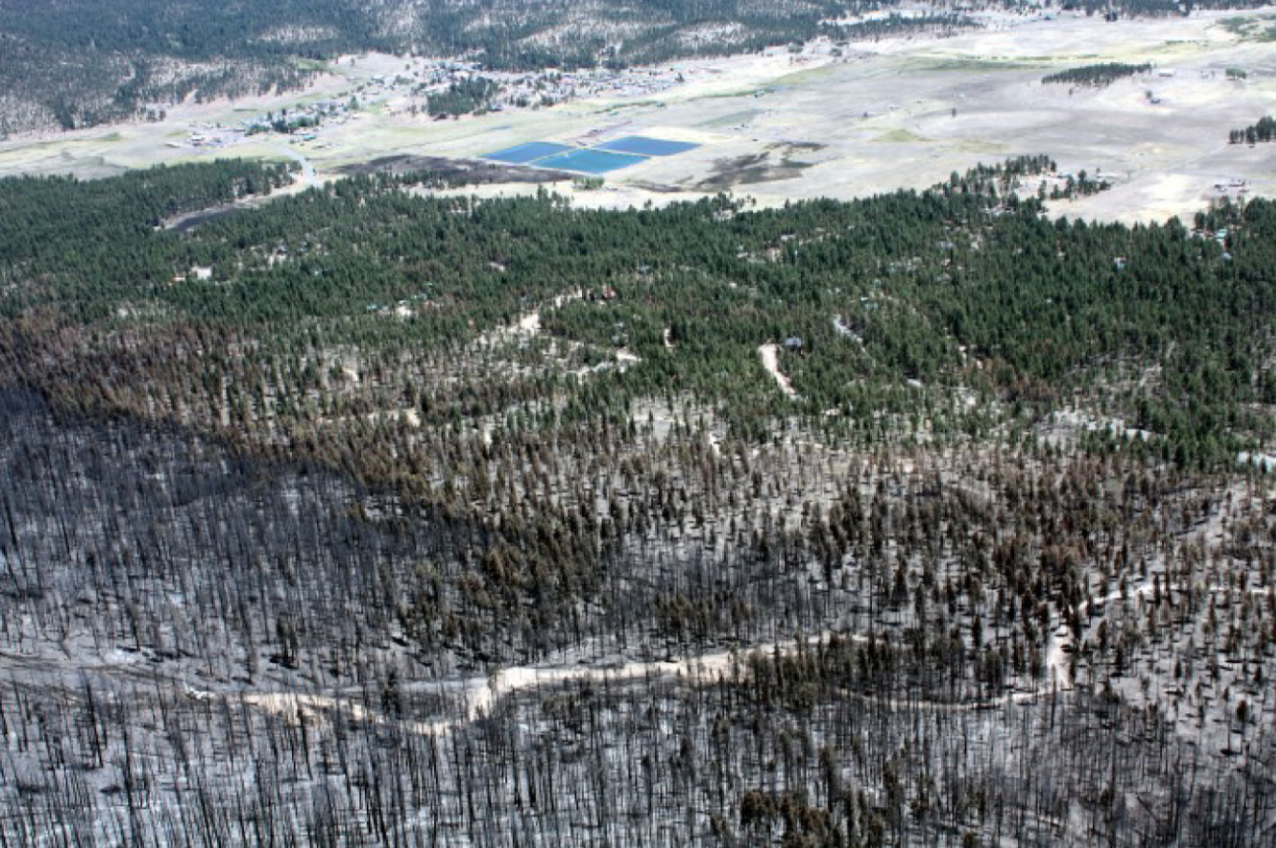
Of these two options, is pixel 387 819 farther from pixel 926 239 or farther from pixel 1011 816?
pixel 926 239

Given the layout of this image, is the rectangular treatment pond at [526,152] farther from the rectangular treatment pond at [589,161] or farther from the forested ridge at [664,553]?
the forested ridge at [664,553]

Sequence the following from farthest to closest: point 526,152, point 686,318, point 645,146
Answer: point 526,152, point 645,146, point 686,318

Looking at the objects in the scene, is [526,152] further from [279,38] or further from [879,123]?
[279,38]

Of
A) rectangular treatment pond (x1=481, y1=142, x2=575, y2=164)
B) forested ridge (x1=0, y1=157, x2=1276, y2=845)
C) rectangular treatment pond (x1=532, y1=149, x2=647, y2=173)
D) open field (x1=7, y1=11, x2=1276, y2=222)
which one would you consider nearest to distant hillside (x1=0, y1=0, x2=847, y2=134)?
open field (x1=7, y1=11, x2=1276, y2=222)

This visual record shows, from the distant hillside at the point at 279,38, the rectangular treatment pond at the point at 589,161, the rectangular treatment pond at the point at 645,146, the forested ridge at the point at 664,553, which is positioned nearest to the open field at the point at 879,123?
the rectangular treatment pond at the point at 645,146

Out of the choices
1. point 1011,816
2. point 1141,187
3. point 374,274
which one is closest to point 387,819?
point 1011,816

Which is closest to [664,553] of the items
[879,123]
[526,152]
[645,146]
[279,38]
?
[645,146]
